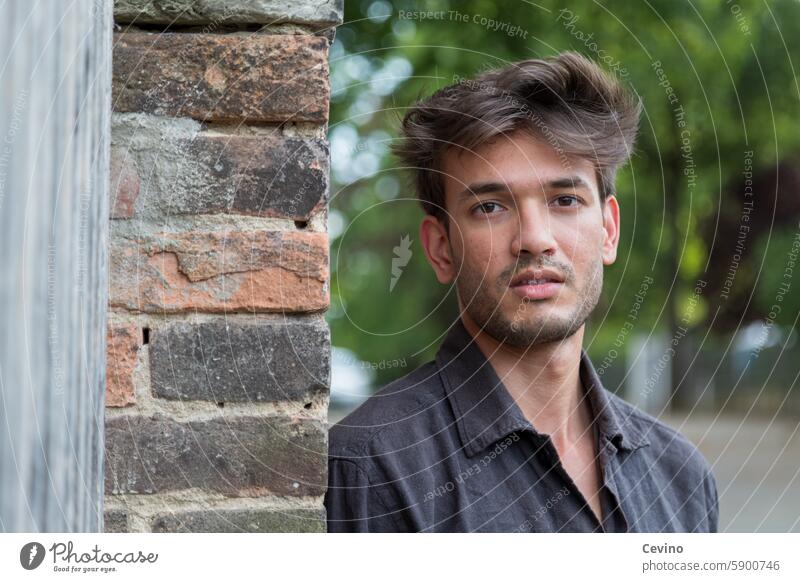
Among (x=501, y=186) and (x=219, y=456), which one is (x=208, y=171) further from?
(x=501, y=186)

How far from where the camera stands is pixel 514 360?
58.4 inches

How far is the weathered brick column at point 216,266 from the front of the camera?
105cm

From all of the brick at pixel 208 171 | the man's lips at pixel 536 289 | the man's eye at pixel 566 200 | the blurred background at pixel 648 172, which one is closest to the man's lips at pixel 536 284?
the man's lips at pixel 536 289

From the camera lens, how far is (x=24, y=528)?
85 centimetres

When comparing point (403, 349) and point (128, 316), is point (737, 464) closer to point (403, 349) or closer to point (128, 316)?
point (403, 349)

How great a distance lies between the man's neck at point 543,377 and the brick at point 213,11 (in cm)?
61

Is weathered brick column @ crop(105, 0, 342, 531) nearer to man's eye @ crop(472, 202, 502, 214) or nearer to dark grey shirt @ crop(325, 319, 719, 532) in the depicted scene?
dark grey shirt @ crop(325, 319, 719, 532)

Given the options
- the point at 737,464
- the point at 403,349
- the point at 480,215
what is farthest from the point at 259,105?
the point at 737,464

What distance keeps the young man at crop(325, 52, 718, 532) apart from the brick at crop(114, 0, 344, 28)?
1.37ft

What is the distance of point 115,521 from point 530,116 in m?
0.84

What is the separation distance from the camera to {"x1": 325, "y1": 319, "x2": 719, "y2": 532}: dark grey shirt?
1266 millimetres

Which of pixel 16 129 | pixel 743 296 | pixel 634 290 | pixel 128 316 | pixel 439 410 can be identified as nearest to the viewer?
pixel 16 129

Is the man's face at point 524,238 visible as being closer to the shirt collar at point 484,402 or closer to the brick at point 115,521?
the shirt collar at point 484,402

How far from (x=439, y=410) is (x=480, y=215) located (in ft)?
1.01
